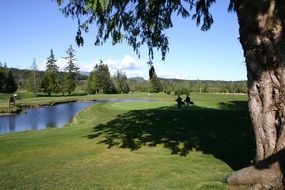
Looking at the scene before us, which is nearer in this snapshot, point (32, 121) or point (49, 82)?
point (32, 121)

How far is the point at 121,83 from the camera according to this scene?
152 metres

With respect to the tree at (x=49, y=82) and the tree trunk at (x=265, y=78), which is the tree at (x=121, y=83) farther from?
the tree trunk at (x=265, y=78)

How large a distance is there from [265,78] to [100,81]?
4747 inches

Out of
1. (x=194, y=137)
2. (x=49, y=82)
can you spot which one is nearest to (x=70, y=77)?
(x=49, y=82)

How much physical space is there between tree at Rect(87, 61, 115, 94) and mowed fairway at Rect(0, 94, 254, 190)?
10460 centimetres

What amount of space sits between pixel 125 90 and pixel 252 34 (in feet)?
467

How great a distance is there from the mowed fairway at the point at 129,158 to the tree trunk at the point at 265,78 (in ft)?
3.60

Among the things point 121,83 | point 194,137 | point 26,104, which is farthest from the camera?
point 121,83

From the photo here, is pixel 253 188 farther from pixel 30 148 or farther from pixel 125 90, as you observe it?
pixel 125 90

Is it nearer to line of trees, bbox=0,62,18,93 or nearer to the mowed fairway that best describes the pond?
the mowed fairway

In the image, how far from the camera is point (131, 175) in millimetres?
10141

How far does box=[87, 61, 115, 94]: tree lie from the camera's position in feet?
407

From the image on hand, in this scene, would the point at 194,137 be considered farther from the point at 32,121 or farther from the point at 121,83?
the point at 121,83

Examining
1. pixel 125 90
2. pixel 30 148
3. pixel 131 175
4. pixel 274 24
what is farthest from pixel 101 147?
pixel 125 90
